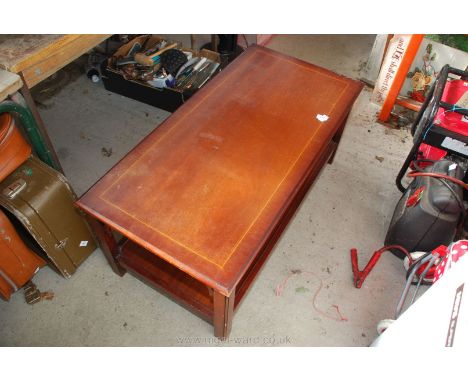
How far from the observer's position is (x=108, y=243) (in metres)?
1.83

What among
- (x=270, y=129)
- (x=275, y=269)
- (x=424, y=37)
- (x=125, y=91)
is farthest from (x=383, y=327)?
(x=125, y=91)

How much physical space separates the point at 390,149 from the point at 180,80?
1711mm

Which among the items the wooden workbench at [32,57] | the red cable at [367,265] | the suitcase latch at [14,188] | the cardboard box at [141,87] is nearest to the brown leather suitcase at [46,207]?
the suitcase latch at [14,188]

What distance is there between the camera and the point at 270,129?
193 centimetres

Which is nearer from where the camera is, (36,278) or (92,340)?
(92,340)

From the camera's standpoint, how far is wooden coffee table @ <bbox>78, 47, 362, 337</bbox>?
4.86 ft

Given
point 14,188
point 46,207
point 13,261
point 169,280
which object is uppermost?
point 14,188

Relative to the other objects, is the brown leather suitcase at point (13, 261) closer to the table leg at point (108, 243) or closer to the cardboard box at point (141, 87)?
the table leg at point (108, 243)

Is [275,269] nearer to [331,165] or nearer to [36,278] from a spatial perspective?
[331,165]

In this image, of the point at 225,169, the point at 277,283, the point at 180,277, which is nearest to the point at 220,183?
the point at 225,169

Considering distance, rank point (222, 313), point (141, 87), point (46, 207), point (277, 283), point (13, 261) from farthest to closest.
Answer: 1. point (141, 87)
2. point (277, 283)
3. point (13, 261)
4. point (46, 207)
5. point (222, 313)

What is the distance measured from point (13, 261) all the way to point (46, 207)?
0.36 m

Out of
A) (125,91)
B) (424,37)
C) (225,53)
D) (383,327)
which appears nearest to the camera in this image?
(383,327)

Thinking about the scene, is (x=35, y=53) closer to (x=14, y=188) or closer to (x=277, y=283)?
(x=14, y=188)
